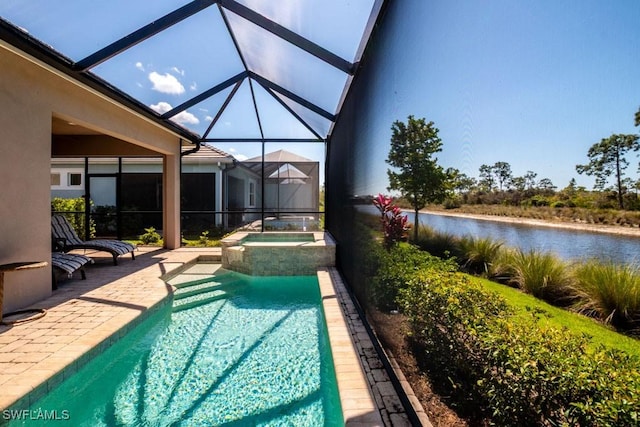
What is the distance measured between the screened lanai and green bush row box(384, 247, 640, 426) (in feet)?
8.97

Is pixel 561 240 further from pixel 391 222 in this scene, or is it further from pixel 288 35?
pixel 288 35

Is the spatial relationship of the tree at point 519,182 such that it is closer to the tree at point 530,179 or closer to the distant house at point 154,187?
the tree at point 530,179

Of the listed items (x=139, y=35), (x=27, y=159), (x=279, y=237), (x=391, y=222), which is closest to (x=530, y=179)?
(x=391, y=222)

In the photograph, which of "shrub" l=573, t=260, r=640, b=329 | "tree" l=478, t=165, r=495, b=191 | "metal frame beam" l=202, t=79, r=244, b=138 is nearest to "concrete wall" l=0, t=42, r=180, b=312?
"metal frame beam" l=202, t=79, r=244, b=138

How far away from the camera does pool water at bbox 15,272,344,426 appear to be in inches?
106

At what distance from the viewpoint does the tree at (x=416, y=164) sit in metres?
1.95

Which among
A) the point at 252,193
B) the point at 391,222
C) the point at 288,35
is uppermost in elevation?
the point at 288,35

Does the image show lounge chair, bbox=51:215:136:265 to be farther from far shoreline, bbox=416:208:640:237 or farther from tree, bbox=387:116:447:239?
far shoreline, bbox=416:208:640:237

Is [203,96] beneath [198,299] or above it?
above

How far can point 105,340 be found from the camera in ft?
11.5

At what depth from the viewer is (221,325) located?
4652 mm

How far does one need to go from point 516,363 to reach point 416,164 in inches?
51.2

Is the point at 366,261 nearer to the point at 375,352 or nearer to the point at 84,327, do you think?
the point at 375,352

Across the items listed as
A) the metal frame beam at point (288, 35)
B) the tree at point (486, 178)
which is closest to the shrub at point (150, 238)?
the metal frame beam at point (288, 35)
